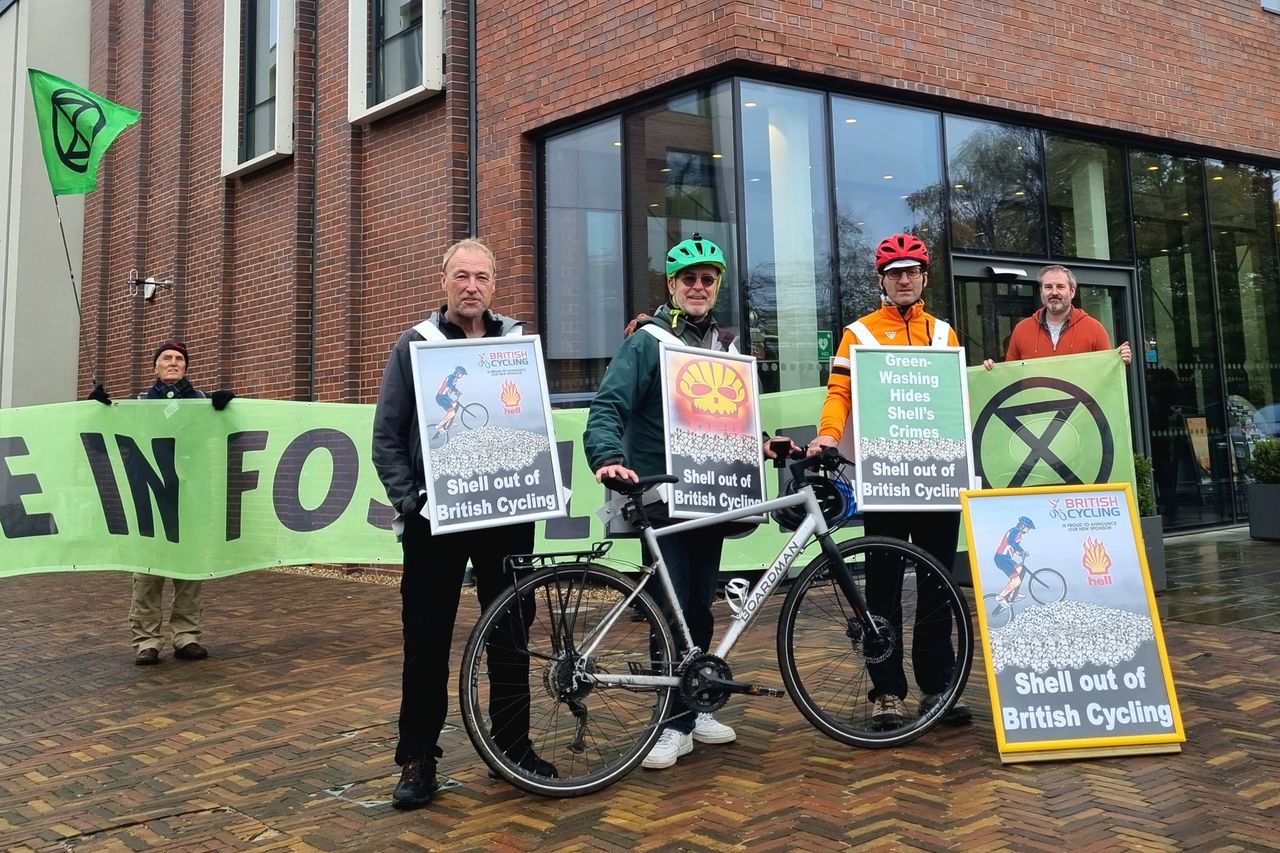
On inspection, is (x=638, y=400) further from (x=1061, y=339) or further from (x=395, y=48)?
(x=395, y=48)

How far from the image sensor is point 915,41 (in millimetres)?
9312

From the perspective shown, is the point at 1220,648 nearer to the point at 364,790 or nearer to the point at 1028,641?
the point at 1028,641

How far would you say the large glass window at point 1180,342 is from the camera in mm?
11539

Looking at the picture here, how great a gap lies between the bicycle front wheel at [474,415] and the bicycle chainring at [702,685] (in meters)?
1.24

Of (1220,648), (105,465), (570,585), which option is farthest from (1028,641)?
(105,465)

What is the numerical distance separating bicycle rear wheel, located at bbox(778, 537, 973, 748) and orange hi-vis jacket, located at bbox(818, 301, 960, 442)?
68 cm

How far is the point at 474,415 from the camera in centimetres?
420

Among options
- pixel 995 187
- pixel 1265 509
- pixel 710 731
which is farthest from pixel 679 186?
pixel 1265 509

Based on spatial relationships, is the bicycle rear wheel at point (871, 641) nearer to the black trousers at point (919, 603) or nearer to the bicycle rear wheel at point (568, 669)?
the black trousers at point (919, 603)

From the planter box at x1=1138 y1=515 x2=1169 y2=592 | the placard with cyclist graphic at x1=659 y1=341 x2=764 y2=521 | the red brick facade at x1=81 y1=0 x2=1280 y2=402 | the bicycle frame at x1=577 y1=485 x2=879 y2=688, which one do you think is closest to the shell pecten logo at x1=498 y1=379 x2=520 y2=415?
the placard with cyclist graphic at x1=659 y1=341 x2=764 y2=521

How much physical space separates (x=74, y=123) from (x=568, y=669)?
8166 mm

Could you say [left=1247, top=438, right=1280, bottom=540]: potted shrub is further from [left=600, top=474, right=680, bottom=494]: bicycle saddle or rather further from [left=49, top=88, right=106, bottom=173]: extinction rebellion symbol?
[left=49, top=88, right=106, bottom=173]: extinction rebellion symbol

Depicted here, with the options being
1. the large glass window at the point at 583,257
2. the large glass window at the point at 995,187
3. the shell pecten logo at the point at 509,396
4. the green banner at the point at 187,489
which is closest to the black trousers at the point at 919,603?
the shell pecten logo at the point at 509,396

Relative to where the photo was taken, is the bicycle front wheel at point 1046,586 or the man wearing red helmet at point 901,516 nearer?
the bicycle front wheel at point 1046,586
